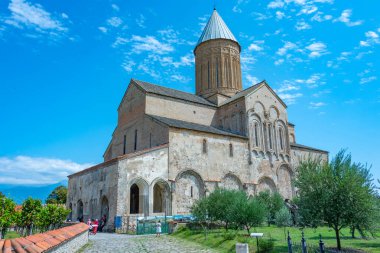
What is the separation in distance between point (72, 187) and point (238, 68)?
874 inches

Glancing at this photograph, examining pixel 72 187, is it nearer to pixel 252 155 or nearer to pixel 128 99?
pixel 128 99

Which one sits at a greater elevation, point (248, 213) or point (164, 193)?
point (164, 193)

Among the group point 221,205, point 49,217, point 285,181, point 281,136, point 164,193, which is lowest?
point 49,217

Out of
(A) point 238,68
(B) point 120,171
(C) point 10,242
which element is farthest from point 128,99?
(C) point 10,242

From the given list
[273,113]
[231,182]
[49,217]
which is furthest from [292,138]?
[49,217]

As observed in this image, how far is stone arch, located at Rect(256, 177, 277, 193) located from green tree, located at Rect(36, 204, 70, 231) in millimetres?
16582

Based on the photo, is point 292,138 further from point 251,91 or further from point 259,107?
point 251,91

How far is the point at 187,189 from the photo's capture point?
23.0m

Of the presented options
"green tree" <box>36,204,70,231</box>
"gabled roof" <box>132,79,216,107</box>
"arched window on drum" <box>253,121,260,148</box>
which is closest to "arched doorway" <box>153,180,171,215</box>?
"green tree" <box>36,204,70,231</box>

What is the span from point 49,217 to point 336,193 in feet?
58.9

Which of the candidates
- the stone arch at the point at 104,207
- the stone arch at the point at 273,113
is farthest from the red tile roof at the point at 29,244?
the stone arch at the point at 273,113

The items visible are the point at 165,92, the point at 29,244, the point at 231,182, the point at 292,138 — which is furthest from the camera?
the point at 292,138

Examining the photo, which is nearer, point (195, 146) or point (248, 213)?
point (248, 213)

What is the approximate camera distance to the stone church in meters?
21.1
